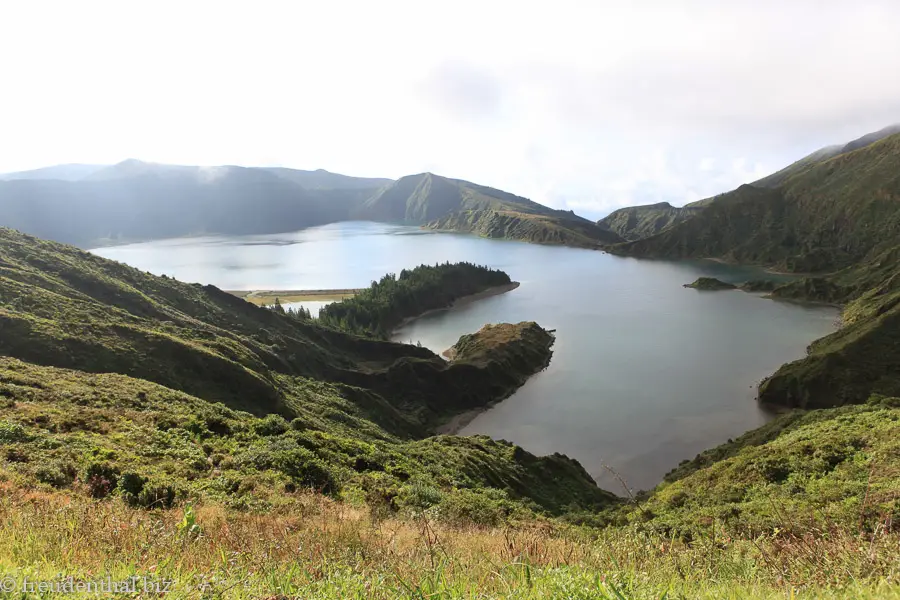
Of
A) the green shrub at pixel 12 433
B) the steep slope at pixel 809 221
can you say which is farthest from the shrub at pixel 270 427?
the steep slope at pixel 809 221

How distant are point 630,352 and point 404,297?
4356cm

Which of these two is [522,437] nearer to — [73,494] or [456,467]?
[456,467]

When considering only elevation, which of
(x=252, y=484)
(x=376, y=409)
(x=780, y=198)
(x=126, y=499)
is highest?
(x=780, y=198)

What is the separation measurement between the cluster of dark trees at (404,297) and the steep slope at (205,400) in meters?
22.5

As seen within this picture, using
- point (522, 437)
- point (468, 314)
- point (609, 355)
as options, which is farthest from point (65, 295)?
point (468, 314)

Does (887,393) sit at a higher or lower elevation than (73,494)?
lower

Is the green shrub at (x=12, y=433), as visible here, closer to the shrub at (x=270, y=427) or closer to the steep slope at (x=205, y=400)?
the steep slope at (x=205, y=400)

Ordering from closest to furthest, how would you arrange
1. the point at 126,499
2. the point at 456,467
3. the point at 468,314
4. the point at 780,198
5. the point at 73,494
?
the point at 73,494
the point at 126,499
the point at 456,467
the point at 468,314
the point at 780,198

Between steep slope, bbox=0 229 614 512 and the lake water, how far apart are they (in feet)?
20.9

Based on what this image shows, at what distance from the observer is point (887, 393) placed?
35.7 metres

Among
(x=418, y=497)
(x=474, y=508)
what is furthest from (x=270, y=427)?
(x=474, y=508)

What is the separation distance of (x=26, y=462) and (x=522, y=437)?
33745mm

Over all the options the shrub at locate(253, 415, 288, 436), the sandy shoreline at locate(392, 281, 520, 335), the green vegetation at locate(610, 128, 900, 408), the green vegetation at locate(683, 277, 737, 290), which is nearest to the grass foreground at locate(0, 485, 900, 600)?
the shrub at locate(253, 415, 288, 436)

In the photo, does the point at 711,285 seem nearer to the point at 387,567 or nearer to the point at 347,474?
the point at 347,474
